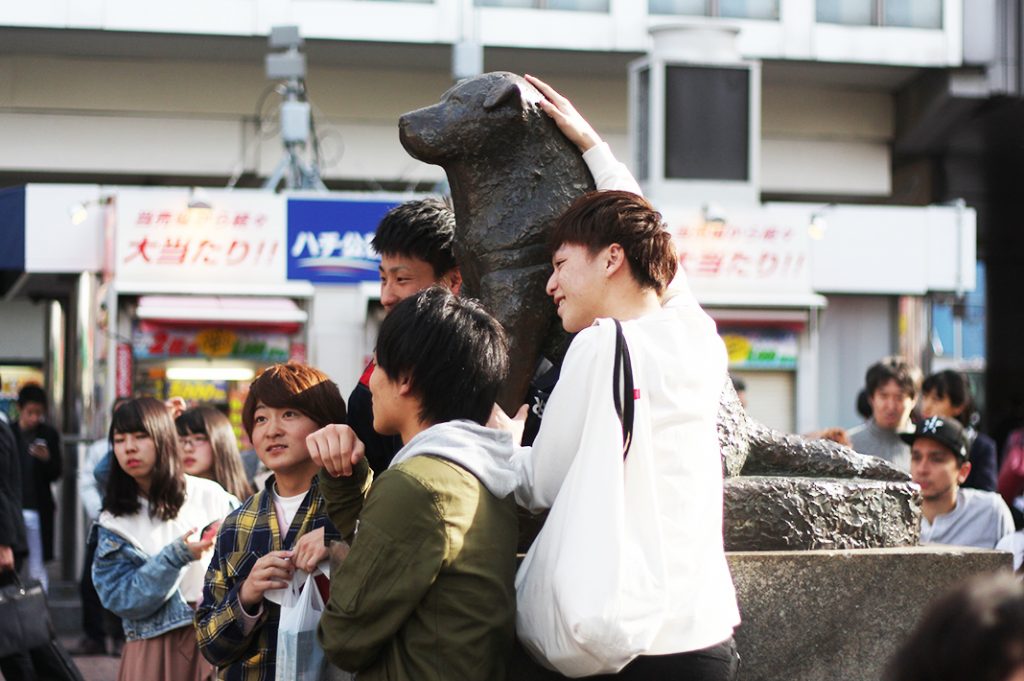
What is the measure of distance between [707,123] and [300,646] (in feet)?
41.8

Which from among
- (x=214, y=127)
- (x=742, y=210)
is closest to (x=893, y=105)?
(x=742, y=210)

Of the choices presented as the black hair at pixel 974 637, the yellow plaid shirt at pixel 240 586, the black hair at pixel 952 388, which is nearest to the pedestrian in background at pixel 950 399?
the black hair at pixel 952 388

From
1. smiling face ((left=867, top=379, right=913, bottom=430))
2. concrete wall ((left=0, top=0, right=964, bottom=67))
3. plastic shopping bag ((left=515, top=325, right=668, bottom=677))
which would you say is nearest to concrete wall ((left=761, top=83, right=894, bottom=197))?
concrete wall ((left=0, top=0, right=964, bottom=67))

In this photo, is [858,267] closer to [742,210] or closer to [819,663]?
[742,210]

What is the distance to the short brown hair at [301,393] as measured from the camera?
3475mm

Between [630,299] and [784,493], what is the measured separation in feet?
3.40

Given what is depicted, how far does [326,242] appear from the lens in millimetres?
12672

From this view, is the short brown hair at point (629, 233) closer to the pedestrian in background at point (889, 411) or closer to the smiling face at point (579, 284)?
the smiling face at point (579, 284)

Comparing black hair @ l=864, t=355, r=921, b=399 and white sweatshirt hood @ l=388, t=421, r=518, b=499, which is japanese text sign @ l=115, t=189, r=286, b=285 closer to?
black hair @ l=864, t=355, r=921, b=399

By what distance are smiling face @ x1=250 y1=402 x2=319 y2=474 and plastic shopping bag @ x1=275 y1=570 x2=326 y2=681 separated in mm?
493

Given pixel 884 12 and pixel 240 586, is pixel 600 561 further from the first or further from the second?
pixel 884 12

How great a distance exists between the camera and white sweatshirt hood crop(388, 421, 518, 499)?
2656 mm

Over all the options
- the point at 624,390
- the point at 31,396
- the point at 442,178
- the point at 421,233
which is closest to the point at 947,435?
the point at 421,233

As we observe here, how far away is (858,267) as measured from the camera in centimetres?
1488
